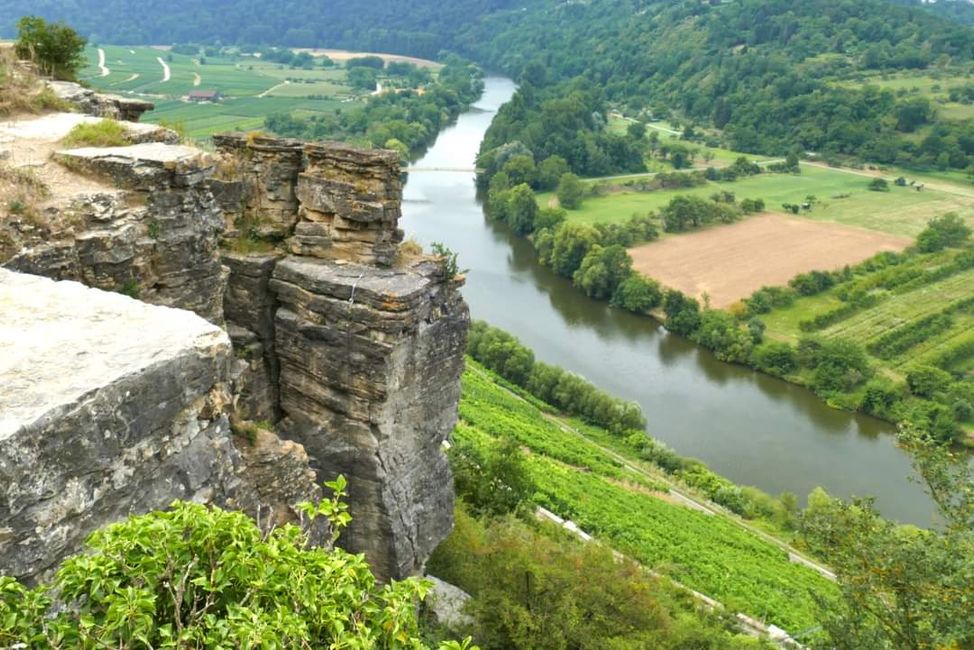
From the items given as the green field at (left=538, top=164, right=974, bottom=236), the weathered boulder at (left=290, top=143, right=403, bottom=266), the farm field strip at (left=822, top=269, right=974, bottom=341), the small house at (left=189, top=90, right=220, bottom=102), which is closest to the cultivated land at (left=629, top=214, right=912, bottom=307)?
the green field at (left=538, top=164, right=974, bottom=236)

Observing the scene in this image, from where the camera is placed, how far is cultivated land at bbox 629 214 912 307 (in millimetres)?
53969

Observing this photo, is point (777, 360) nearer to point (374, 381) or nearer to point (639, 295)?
point (639, 295)

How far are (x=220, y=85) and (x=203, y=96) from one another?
18.4m

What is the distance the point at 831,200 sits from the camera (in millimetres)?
78000

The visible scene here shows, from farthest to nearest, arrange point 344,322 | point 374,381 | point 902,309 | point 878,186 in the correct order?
point 878,186 → point 902,309 → point 374,381 → point 344,322

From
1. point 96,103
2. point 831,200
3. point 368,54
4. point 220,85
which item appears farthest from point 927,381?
point 368,54

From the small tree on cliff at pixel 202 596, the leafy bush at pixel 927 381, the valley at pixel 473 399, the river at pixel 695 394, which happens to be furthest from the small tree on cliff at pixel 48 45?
the leafy bush at pixel 927 381

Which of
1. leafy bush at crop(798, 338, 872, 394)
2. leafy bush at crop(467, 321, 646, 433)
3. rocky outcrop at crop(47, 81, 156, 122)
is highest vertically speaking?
rocky outcrop at crop(47, 81, 156, 122)

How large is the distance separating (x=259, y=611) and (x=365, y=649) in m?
0.75

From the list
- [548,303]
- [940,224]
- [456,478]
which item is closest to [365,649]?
[456,478]

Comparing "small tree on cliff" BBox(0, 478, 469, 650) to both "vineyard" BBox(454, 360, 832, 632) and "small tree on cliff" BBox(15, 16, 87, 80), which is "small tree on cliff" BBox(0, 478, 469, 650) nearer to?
"small tree on cliff" BBox(15, 16, 87, 80)

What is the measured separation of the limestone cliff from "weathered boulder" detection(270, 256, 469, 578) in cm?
3

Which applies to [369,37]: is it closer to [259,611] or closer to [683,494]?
[683,494]

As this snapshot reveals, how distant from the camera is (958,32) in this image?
427 feet
